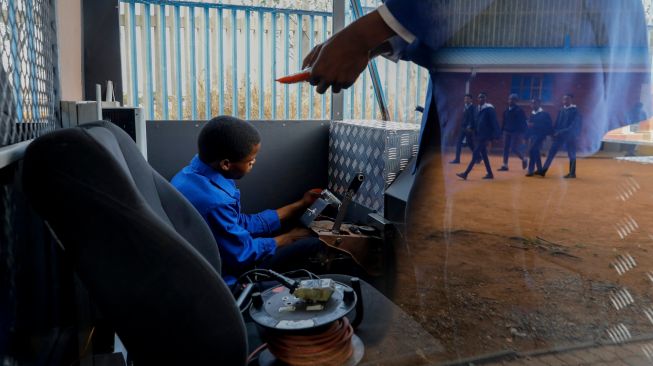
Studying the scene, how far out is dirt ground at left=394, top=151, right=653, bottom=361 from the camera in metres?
0.85

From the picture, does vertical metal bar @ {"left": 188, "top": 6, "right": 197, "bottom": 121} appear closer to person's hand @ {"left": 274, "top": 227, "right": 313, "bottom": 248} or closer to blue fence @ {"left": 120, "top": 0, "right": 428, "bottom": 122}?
blue fence @ {"left": 120, "top": 0, "right": 428, "bottom": 122}

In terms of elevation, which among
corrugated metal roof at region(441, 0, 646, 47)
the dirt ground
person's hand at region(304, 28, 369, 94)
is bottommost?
the dirt ground

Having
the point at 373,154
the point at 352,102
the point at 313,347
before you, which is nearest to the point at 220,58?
the point at 352,102

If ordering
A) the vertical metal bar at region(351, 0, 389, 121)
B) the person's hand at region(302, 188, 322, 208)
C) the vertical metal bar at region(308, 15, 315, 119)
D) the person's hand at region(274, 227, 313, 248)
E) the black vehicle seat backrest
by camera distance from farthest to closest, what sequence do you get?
the vertical metal bar at region(308, 15, 315, 119) → the vertical metal bar at region(351, 0, 389, 121) → the person's hand at region(302, 188, 322, 208) → the person's hand at region(274, 227, 313, 248) → the black vehicle seat backrest

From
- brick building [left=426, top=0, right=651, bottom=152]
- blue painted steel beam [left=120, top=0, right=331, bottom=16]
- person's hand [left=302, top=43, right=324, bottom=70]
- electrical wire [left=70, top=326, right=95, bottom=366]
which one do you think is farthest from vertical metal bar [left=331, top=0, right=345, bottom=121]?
brick building [left=426, top=0, right=651, bottom=152]

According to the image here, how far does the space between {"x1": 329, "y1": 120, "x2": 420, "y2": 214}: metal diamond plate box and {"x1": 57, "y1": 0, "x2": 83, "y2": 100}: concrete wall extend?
1.54 meters

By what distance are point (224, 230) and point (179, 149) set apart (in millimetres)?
1398

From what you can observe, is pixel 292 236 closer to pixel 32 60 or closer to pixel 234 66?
pixel 32 60

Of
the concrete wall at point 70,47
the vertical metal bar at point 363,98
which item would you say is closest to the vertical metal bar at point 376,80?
the vertical metal bar at point 363,98

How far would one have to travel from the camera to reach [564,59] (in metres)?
0.77

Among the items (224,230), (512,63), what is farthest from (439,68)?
(224,230)

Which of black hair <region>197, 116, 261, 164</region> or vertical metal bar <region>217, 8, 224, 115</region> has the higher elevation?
vertical metal bar <region>217, 8, 224, 115</region>

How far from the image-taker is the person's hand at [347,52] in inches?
32.0

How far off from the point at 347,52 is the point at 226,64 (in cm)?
303
